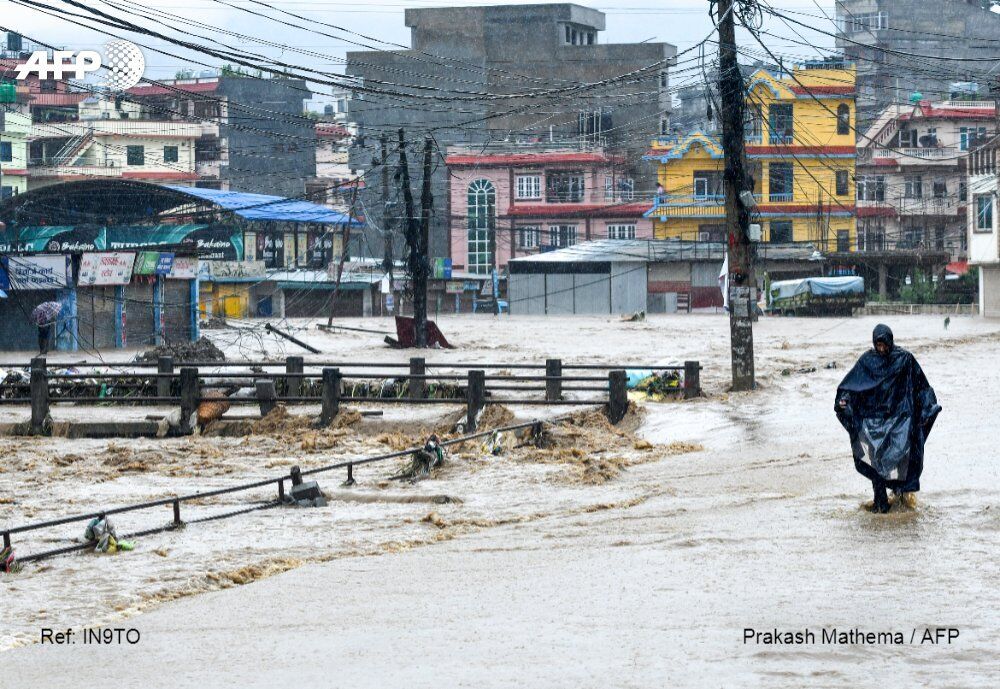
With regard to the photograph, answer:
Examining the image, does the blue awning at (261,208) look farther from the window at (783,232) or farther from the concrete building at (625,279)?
the window at (783,232)

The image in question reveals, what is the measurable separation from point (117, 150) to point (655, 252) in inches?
1280

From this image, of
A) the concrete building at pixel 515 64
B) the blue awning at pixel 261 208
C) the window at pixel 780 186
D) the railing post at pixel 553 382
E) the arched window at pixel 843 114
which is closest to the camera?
the railing post at pixel 553 382

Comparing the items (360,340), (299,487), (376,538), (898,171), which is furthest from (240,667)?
(898,171)

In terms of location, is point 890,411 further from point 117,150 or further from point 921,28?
point 921,28

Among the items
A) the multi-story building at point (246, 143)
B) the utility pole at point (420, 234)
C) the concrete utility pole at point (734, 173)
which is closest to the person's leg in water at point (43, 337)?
the utility pole at point (420, 234)

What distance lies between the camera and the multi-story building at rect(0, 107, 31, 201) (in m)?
80.6

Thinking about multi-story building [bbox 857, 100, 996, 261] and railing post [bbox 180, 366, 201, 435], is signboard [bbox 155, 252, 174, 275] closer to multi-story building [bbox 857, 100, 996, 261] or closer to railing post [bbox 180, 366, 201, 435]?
railing post [bbox 180, 366, 201, 435]

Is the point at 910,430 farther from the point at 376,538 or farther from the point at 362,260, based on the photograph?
the point at 362,260

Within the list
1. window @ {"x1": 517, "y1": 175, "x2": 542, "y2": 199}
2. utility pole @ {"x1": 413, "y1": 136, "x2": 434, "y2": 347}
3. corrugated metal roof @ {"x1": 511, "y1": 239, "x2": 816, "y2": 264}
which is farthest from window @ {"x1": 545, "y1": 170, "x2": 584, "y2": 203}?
utility pole @ {"x1": 413, "y1": 136, "x2": 434, "y2": 347}

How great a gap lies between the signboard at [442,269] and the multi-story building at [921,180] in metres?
23.1

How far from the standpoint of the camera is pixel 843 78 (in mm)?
80812

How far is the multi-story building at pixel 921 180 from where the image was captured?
8369 centimetres

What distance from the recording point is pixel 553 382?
26469mm

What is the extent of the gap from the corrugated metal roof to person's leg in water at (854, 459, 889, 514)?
203 ft
